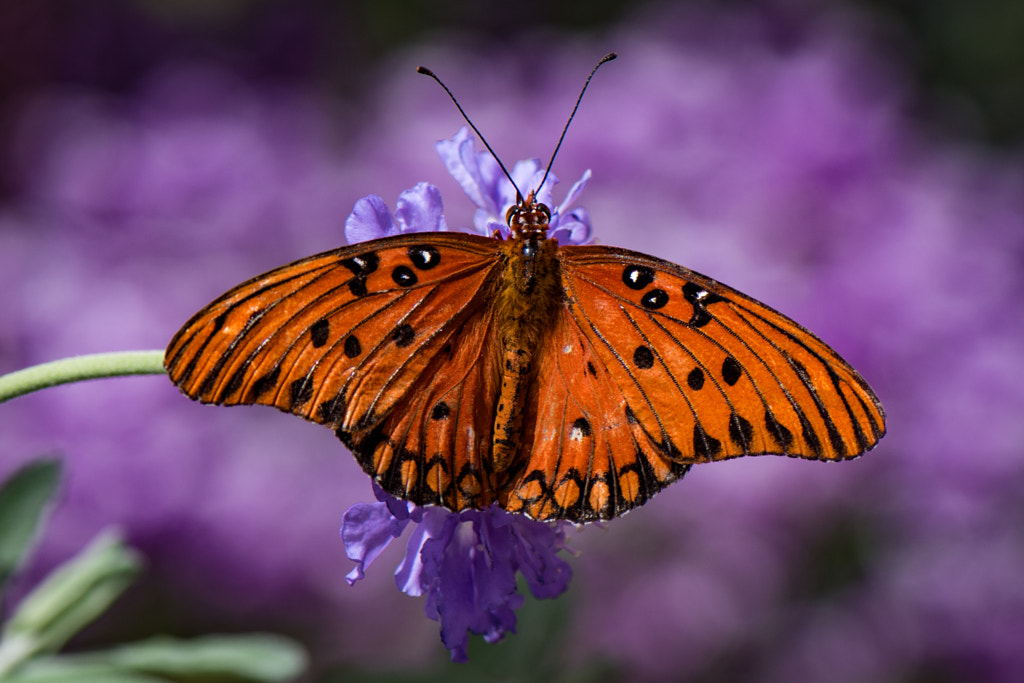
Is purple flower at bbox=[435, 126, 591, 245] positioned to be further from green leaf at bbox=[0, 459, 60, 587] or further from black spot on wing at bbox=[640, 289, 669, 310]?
green leaf at bbox=[0, 459, 60, 587]

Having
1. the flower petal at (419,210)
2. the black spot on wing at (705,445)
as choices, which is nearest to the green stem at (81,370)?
the flower petal at (419,210)

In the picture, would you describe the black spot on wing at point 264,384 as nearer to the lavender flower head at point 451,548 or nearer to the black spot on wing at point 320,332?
the black spot on wing at point 320,332

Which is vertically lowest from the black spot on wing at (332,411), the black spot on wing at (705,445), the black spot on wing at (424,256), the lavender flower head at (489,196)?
the black spot on wing at (705,445)

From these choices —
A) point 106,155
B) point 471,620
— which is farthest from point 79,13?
point 471,620

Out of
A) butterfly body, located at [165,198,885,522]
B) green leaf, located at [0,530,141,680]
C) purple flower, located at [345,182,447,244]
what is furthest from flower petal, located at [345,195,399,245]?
green leaf, located at [0,530,141,680]

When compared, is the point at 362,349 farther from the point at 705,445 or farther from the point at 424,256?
the point at 705,445

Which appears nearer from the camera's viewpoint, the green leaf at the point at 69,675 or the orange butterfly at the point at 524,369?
the orange butterfly at the point at 524,369
